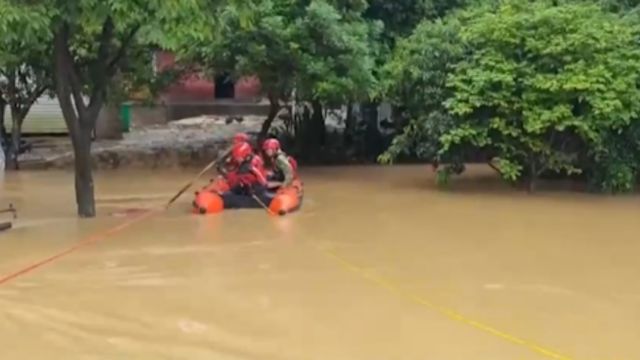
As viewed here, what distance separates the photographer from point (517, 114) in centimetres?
1556

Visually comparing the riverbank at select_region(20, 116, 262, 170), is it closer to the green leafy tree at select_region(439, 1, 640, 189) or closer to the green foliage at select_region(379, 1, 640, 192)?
the green foliage at select_region(379, 1, 640, 192)

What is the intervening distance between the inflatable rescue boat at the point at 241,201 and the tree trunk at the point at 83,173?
1.40 meters

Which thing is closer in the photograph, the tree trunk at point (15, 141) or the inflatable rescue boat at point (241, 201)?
the inflatable rescue boat at point (241, 201)

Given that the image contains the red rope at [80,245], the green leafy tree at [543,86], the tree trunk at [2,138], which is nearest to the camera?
the red rope at [80,245]

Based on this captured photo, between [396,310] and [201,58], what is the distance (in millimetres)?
11992

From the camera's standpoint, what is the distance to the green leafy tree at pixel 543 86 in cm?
1505

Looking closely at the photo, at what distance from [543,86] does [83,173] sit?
6.82 m

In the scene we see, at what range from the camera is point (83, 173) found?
1298cm

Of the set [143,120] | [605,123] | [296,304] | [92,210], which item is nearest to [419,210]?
[605,123]

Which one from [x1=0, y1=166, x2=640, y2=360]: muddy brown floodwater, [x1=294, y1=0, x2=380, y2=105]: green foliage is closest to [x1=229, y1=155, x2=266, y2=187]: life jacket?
[x1=0, y1=166, x2=640, y2=360]: muddy brown floodwater

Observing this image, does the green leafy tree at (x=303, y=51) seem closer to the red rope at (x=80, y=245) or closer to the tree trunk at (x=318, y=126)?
the tree trunk at (x=318, y=126)

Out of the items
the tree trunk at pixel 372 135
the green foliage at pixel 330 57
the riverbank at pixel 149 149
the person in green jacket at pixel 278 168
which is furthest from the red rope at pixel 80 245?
the tree trunk at pixel 372 135

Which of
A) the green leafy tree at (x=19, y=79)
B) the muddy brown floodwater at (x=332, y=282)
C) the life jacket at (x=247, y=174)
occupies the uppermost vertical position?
the green leafy tree at (x=19, y=79)

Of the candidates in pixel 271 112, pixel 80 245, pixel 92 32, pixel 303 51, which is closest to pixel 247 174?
pixel 92 32
